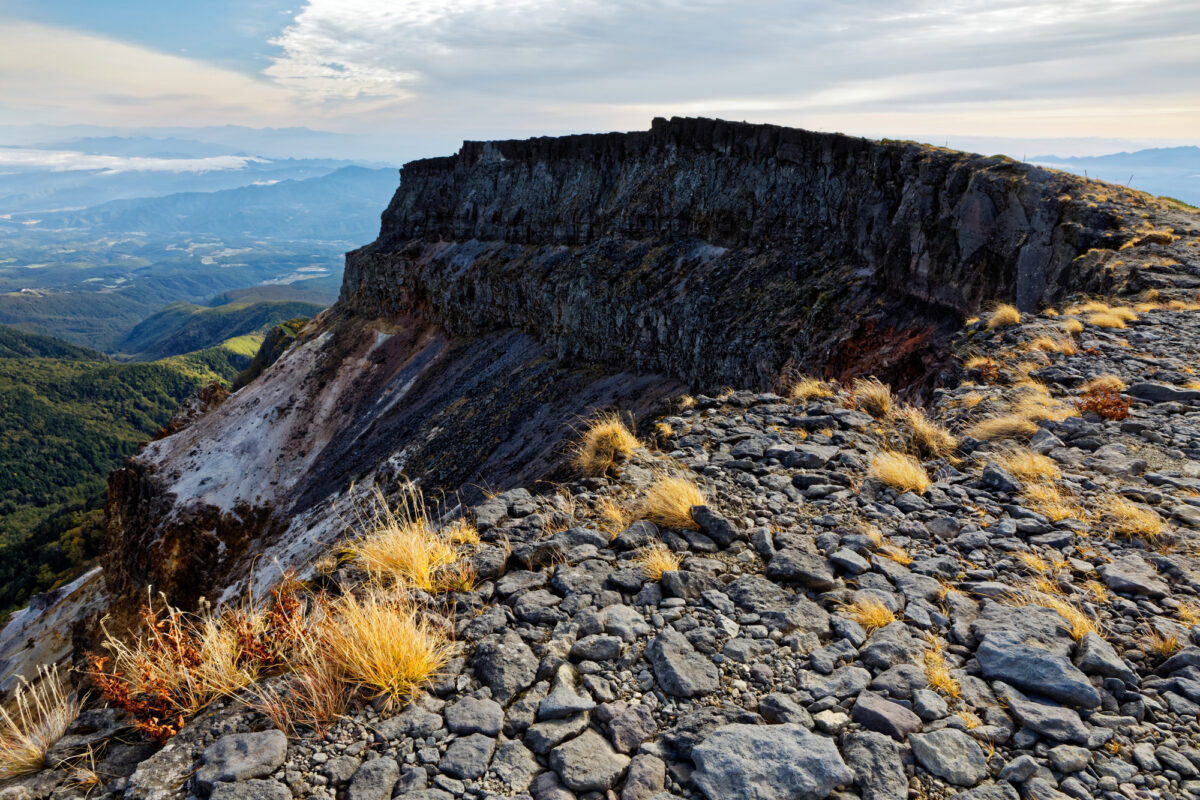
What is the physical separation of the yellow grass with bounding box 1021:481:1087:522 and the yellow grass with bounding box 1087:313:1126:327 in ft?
27.5

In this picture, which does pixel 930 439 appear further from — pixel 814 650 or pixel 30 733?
pixel 30 733

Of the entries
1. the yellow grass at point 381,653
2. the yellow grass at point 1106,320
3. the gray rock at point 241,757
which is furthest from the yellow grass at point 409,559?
the yellow grass at point 1106,320

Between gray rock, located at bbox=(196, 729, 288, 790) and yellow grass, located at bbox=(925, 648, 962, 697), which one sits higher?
yellow grass, located at bbox=(925, 648, 962, 697)

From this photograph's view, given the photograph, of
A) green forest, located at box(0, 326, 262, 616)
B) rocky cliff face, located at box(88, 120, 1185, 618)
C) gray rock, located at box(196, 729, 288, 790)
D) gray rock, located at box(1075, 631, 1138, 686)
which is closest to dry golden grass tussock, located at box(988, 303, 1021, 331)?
rocky cliff face, located at box(88, 120, 1185, 618)

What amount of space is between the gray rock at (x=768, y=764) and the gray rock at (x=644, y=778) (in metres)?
0.20

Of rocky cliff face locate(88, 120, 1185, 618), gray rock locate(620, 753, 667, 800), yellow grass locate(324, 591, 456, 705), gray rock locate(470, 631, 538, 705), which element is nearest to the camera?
gray rock locate(620, 753, 667, 800)

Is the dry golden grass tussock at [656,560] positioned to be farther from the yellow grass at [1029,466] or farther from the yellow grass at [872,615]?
the yellow grass at [1029,466]

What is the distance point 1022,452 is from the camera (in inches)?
290

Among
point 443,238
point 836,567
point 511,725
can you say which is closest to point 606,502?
point 836,567

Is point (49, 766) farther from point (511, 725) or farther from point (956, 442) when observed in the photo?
point (956, 442)

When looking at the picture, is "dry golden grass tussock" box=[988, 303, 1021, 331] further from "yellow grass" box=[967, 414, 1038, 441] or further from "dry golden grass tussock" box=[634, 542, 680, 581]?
"dry golden grass tussock" box=[634, 542, 680, 581]

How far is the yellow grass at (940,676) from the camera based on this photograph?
4039 millimetres

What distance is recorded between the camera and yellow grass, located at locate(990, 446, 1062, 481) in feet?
22.6

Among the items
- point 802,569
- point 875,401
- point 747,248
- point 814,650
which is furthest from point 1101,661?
point 747,248
